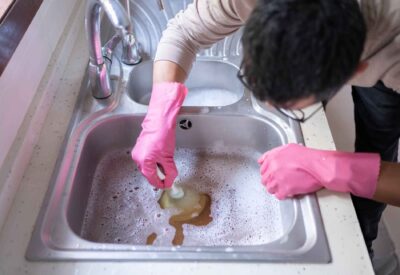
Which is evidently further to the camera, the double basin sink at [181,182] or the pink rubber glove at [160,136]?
the pink rubber glove at [160,136]

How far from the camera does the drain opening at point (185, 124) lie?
963 millimetres

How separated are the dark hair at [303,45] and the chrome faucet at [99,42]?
0.82 ft

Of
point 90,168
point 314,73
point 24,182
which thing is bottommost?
point 90,168

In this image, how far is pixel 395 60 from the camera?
65 centimetres

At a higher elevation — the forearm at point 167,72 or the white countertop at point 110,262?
the forearm at point 167,72

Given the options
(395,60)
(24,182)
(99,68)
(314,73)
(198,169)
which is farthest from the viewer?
(198,169)

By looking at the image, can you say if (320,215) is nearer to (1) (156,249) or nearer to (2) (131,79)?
(1) (156,249)

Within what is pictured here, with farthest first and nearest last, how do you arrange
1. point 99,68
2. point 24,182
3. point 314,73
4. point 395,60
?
point 99,68 < point 24,182 < point 395,60 < point 314,73

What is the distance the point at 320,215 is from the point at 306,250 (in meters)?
0.08

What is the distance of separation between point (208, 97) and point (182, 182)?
0.31 m

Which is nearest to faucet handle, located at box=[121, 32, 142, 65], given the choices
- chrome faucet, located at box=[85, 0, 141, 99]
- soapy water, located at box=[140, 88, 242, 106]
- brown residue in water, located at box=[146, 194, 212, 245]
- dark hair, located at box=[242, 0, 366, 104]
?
chrome faucet, located at box=[85, 0, 141, 99]

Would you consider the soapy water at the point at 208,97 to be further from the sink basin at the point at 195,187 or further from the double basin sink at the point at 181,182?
the sink basin at the point at 195,187

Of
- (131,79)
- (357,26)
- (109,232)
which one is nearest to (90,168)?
(109,232)

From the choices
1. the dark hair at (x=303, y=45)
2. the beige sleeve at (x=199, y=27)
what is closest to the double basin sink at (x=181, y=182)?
the beige sleeve at (x=199, y=27)
